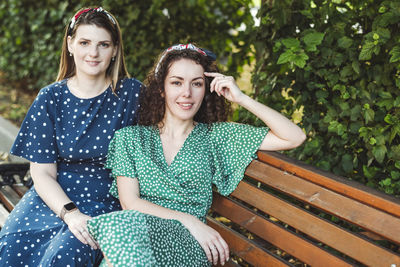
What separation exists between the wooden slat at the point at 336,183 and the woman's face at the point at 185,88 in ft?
1.46

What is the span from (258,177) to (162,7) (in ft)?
9.56

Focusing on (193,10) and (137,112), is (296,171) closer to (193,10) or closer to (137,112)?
(137,112)

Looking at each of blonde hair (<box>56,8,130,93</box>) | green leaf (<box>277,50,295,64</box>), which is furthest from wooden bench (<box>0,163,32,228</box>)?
green leaf (<box>277,50,295,64</box>)

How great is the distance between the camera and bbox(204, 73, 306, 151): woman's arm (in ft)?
8.01

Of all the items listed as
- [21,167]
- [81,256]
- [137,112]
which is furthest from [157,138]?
[21,167]

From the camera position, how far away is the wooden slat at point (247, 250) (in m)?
2.35

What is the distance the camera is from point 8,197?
331 centimetres

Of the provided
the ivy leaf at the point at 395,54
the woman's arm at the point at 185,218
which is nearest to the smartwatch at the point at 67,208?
the woman's arm at the point at 185,218

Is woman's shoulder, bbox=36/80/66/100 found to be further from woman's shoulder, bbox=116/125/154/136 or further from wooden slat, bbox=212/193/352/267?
wooden slat, bbox=212/193/352/267

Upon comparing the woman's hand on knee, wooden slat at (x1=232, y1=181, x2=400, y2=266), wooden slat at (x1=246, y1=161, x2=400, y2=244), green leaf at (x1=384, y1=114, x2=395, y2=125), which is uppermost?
green leaf at (x1=384, y1=114, x2=395, y2=125)

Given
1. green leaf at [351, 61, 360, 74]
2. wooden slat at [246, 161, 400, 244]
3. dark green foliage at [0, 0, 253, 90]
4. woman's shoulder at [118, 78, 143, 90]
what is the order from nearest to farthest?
wooden slat at [246, 161, 400, 244] → green leaf at [351, 61, 360, 74] → woman's shoulder at [118, 78, 143, 90] → dark green foliage at [0, 0, 253, 90]

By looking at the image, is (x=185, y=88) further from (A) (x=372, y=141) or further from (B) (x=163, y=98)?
(A) (x=372, y=141)

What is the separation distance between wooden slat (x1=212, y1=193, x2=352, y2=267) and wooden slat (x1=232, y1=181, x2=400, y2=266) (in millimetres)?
50

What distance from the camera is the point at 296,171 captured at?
7.63ft
